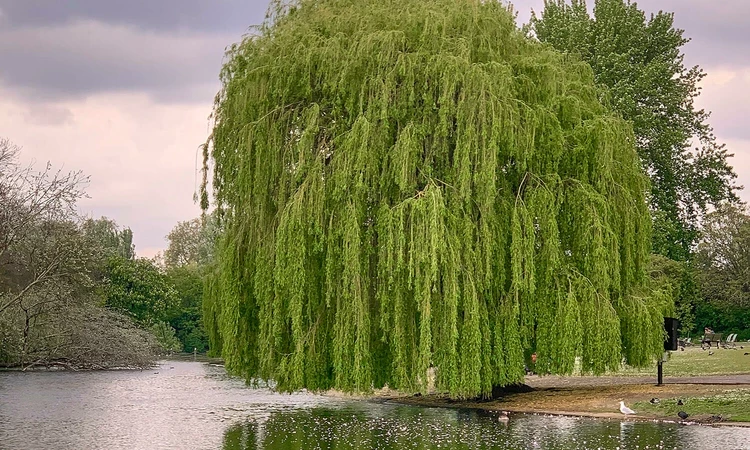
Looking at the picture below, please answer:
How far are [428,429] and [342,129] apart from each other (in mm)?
7989

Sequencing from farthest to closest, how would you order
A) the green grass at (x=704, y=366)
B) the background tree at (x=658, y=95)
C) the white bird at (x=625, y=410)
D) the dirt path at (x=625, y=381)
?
the background tree at (x=658, y=95)
the green grass at (x=704, y=366)
the dirt path at (x=625, y=381)
the white bird at (x=625, y=410)

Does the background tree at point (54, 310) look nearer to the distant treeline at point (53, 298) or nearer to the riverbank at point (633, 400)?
the distant treeline at point (53, 298)

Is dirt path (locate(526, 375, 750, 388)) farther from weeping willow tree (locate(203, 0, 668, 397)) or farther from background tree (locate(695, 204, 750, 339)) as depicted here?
background tree (locate(695, 204, 750, 339))

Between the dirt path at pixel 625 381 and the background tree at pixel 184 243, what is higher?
the background tree at pixel 184 243

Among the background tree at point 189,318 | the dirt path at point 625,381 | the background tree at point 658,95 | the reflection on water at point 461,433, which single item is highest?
the background tree at point 658,95

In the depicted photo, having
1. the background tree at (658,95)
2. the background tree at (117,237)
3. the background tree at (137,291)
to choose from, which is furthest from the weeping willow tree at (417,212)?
the background tree at (117,237)

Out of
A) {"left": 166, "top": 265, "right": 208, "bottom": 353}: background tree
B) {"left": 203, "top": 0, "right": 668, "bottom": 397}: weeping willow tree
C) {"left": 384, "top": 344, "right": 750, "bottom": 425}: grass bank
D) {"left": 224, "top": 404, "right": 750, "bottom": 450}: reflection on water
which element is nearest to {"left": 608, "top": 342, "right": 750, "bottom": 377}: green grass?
{"left": 384, "top": 344, "right": 750, "bottom": 425}: grass bank

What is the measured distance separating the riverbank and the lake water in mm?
877

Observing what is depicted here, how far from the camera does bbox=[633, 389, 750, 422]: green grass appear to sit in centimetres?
1983

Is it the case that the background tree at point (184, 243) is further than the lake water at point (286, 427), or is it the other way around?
the background tree at point (184, 243)

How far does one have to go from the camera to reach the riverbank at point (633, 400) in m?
20.4

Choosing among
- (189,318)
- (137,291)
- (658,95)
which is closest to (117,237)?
(189,318)

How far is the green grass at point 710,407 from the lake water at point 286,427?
1099mm

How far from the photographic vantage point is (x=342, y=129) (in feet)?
76.8
